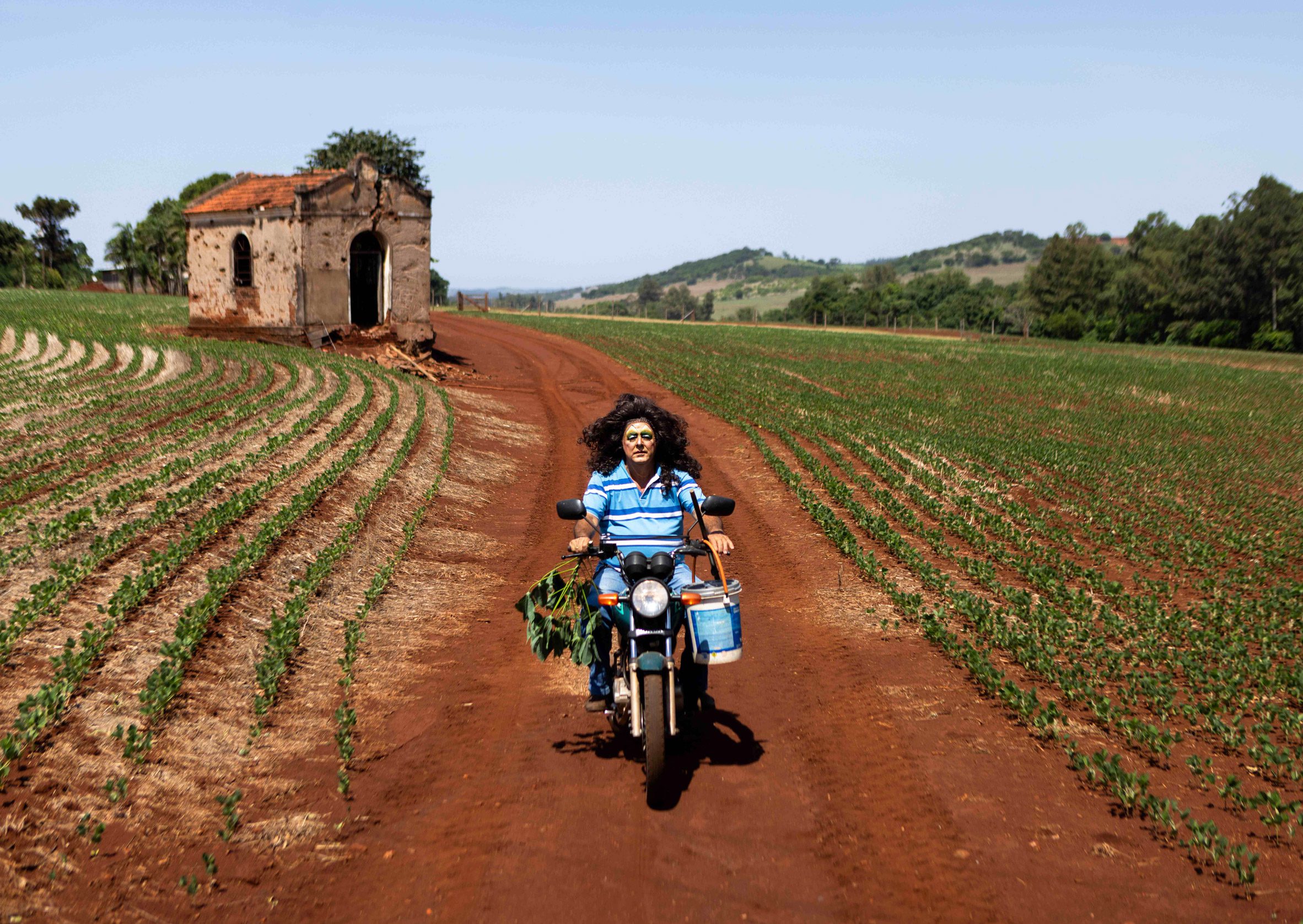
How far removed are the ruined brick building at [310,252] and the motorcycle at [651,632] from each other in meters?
23.6

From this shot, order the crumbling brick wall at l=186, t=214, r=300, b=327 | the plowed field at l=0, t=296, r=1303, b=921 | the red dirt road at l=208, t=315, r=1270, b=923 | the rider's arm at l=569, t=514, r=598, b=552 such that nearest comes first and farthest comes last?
the red dirt road at l=208, t=315, r=1270, b=923, the plowed field at l=0, t=296, r=1303, b=921, the rider's arm at l=569, t=514, r=598, b=552, the crumbling brick wall at l=186, t=214, r=300, b=327

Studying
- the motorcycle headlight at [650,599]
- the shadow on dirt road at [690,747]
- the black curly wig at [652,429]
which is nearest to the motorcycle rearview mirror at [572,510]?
the black curly wig at [652,429]

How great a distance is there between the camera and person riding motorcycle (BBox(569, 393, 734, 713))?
6.11 m

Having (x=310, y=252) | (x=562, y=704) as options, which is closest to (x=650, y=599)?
(x=562, y=704)

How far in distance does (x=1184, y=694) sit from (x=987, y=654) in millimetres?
1514

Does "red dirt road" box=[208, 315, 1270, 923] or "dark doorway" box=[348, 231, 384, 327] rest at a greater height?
"dark doorway" box=[348, 231, 384, 327]

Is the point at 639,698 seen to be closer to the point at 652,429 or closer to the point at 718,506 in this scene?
the point at 718,506

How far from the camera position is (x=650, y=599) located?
555 cm

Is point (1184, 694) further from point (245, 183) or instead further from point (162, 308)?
point (162, 308)

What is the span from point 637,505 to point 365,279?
26204 mm

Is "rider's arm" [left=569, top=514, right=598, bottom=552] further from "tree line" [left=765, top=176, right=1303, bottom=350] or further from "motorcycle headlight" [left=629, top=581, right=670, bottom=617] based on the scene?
"tree line" [left=765, top=176, right=1303, bottom=350]

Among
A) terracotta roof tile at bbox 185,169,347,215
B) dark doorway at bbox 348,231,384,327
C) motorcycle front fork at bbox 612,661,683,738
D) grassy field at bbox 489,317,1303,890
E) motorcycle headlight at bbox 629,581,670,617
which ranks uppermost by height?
terracotta roof tile at bbox 185,169,347,215

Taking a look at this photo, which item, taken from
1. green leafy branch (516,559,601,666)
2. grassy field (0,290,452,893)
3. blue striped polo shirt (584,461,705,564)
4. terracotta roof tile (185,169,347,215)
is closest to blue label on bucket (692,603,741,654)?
blue striped polo shirt (584,461,705,564)

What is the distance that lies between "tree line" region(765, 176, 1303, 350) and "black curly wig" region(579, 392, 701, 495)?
242 ft
